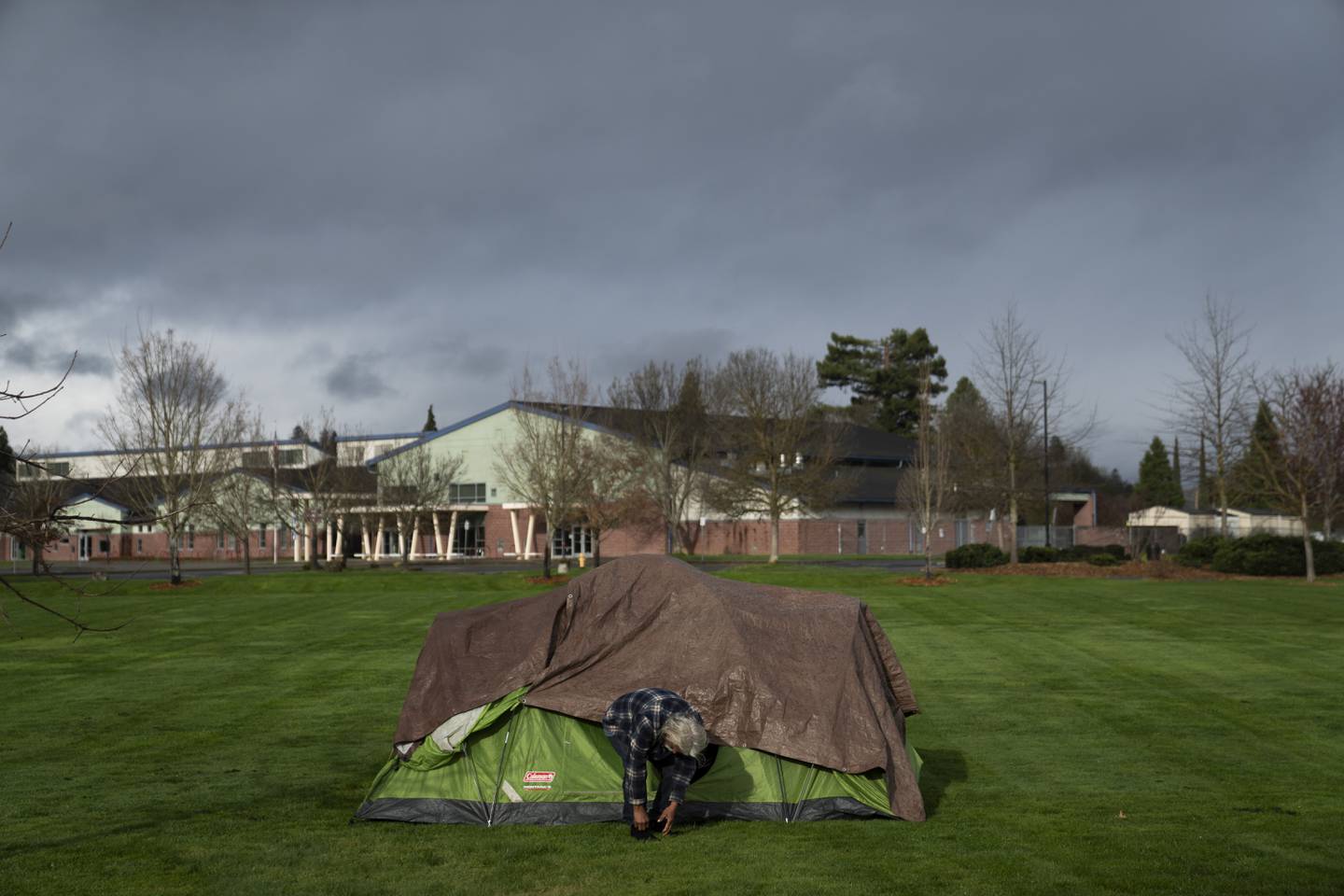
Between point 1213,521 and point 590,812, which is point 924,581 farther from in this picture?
point 1213,521

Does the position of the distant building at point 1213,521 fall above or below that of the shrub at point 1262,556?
above

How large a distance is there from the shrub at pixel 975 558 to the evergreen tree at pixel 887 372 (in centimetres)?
5216

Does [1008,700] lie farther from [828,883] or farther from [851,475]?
[851,475]

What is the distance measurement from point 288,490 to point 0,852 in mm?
45733

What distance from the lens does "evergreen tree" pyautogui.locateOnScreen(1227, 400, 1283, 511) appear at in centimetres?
3866

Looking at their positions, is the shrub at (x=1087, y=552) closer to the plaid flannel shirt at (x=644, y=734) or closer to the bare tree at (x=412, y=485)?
the bare tree at (x=412, y=485)

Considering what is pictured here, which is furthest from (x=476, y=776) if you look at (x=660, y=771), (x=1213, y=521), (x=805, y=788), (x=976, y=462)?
(x=1213, y=521)

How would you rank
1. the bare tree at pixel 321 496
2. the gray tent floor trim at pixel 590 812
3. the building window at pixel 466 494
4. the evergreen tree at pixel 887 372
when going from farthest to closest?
the evergreen tree at pixel 887 372 < the building window at pixel 466 494 < the bare tree at pixel 321 496 < the gray tent floor trim at pixel 590 812

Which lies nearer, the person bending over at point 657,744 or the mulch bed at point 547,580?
the person bending over at point 657,744

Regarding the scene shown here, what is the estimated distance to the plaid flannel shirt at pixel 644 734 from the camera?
8.91 m

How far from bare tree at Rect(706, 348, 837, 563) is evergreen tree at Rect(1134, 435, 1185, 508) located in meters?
48.6

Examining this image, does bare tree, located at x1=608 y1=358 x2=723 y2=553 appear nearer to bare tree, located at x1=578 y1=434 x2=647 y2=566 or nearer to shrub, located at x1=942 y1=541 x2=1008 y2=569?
bare tree, located at x1=578 y1=434 x2=647 y2=566

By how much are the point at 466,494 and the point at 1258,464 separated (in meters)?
44.4

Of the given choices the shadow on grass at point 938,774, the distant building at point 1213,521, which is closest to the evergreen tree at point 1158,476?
the distant building at point 1213,521
